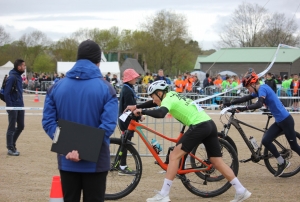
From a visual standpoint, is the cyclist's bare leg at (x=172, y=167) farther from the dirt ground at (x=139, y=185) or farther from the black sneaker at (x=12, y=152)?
the black sneaker at (x=12, y=152)

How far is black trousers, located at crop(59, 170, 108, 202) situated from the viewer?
4328 mm

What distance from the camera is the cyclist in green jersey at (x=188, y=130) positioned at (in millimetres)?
6410

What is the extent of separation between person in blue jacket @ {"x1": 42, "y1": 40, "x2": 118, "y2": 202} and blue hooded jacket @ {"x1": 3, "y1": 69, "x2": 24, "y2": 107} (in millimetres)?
6020

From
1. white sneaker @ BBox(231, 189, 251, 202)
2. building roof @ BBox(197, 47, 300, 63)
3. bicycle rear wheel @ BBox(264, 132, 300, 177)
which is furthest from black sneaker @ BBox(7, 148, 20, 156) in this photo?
building roof @ BBox(197, 47, 300, 63)

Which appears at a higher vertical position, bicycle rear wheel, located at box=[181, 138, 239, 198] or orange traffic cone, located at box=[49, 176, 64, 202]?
→ orange traffic cone, located at box=[49, 176, 64, 202]

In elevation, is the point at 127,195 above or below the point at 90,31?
below

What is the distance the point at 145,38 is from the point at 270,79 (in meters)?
41.9

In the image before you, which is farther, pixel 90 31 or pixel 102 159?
pixel 90 31

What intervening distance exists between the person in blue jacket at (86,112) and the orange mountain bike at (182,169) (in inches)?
102

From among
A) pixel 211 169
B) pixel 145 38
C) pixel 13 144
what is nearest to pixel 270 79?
pixel 13 144

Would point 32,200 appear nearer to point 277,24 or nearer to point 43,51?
point 277,24

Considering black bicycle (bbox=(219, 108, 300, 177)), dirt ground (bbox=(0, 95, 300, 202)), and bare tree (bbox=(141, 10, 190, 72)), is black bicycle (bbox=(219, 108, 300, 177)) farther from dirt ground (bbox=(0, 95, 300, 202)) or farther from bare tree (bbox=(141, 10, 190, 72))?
bare tree (bbox=(141, 10, 190, 72))

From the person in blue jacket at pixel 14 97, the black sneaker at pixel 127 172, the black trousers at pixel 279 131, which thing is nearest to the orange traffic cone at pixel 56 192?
the black sneaker at pixel 127 172

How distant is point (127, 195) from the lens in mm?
7215
